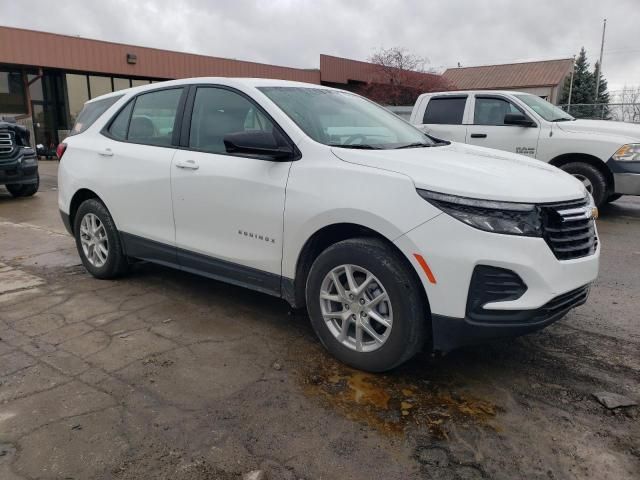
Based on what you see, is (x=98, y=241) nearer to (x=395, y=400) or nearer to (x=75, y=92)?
(x=395, y=400)

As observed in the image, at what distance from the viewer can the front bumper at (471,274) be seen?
2736 millimetres

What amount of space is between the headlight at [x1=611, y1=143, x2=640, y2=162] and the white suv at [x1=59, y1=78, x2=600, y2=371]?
4698 mm

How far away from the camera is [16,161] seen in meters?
10.3

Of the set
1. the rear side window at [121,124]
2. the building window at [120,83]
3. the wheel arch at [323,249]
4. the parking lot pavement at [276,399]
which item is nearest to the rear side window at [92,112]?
the rear side window at [121,124]

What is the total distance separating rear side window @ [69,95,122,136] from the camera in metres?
5.10

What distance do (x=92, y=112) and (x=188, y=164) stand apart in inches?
73.8

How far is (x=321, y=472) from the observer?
2389 mm

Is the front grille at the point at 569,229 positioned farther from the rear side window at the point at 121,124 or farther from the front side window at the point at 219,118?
the rear side window at the point at 121,124

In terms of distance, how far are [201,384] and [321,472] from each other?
1.05 m

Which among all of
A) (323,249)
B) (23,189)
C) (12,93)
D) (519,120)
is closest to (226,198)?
(323,249)

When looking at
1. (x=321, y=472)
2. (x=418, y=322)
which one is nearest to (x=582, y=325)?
(x=418, y=322)

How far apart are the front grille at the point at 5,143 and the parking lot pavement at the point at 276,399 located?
6965mm

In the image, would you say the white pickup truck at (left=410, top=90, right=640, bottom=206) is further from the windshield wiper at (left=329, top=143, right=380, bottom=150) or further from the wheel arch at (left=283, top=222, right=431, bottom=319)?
the wheel arch at (left=283, top=222, right=431, bottom=319)

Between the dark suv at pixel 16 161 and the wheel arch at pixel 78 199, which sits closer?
the wheel arch at pixel 78 199
